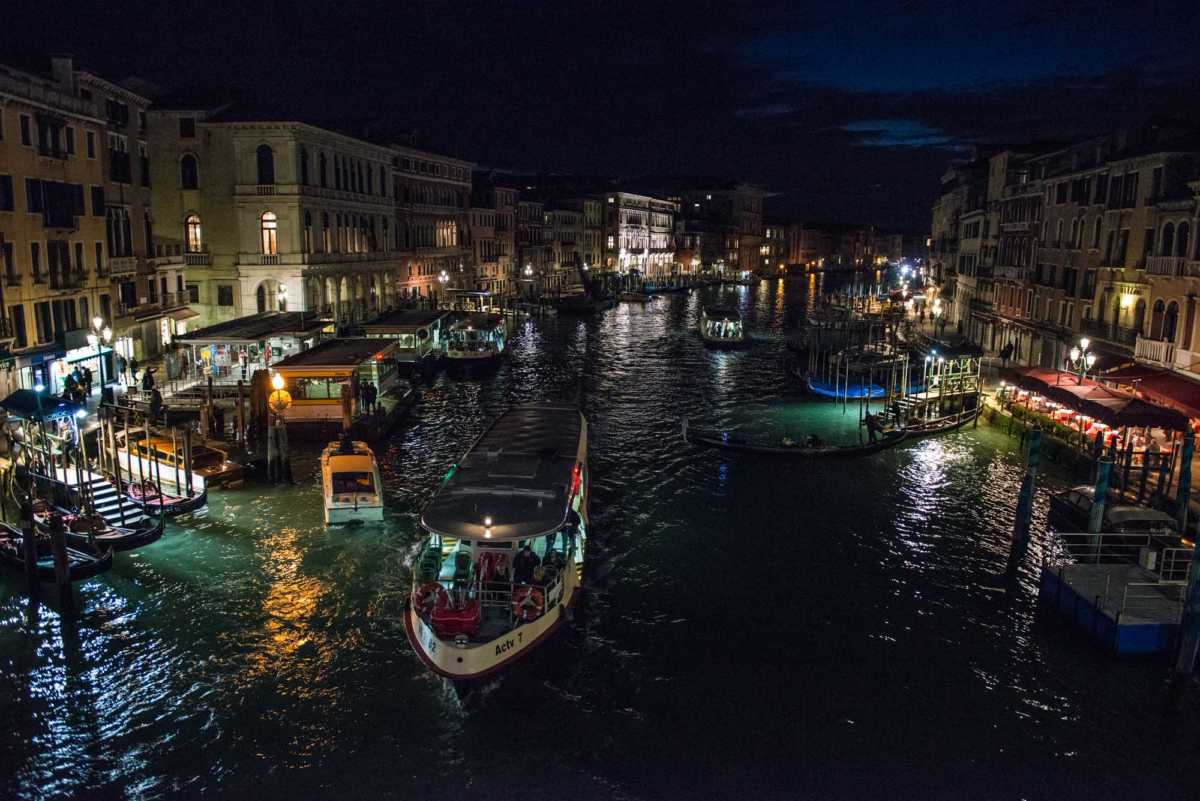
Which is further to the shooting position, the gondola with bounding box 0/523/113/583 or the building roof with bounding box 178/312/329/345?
the building roof with bounding box 178/312/329/345

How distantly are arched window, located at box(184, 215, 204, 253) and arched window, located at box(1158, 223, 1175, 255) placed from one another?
4913cm

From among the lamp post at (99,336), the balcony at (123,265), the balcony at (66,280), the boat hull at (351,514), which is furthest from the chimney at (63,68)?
the boat hull at (351,514)

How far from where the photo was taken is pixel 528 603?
16.9 m

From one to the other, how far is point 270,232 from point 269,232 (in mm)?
79

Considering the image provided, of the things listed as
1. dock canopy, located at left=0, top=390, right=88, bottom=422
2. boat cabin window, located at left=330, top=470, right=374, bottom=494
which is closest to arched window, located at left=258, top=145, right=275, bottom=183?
dock canopy, located at left=0, top=390, right=88, bottom=422

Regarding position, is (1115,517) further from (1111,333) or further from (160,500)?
(160,500)

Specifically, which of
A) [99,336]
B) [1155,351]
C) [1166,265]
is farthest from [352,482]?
[1166,265]

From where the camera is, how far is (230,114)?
51156 millimetres

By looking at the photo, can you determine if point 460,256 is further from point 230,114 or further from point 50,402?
point 50,402

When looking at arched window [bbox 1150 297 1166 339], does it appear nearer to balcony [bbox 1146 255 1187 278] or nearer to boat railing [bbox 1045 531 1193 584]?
balcony [bbox 1146 255 1187 278]

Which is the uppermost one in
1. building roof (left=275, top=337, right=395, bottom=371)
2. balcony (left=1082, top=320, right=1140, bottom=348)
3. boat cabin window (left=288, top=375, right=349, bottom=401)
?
balcony (left=1082, top=320, right=1140, bottom=348)

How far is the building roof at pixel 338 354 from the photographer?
35344mm

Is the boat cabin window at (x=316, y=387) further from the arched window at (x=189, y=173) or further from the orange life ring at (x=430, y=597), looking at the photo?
the arched window at (x=189, y=173)

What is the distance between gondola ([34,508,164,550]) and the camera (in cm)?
2072
